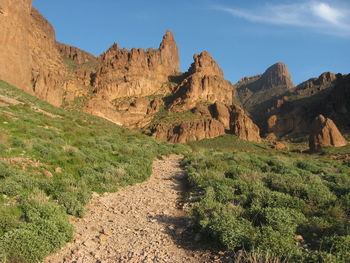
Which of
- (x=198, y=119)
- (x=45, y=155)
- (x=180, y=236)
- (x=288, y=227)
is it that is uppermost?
(x=198, y=119)

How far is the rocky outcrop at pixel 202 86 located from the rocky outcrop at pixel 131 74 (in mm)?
12121

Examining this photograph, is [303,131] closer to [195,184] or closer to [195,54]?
[195,54]

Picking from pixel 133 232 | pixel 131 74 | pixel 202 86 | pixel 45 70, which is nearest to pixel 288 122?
pixel 202 86

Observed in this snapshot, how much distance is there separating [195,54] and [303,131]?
192 feet

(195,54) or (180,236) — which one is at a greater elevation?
(195,54)

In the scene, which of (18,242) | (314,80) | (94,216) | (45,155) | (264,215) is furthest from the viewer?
(314,80)

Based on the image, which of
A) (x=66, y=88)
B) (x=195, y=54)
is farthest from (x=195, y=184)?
(x=195, y=54)

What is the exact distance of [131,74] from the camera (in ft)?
365

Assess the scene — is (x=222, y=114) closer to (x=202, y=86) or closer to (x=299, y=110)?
(x=202, y=86)

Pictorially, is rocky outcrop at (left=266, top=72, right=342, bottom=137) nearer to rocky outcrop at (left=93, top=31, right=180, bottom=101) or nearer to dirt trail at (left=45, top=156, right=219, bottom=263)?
rocky outcrop at (left=93, top=31, right=180, bottom=101)

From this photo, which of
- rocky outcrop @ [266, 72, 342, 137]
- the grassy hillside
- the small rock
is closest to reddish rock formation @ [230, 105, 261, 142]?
rocky outcrop @ [266, 72, 342, 137]

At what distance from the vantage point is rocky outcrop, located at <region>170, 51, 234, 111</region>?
102938 mm

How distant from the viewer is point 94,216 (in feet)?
23.4

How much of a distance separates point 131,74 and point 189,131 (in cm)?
4230
